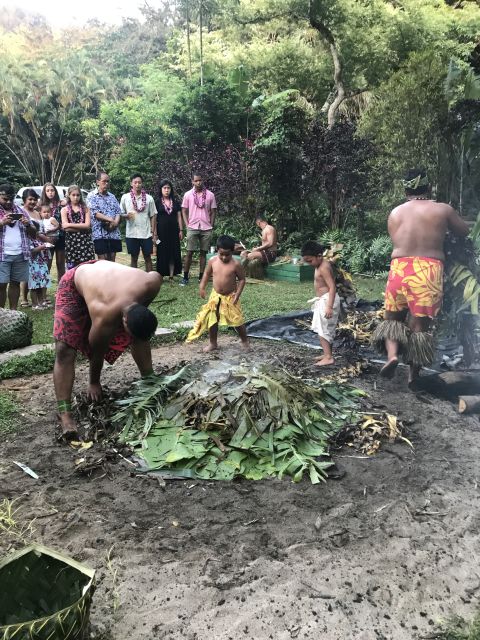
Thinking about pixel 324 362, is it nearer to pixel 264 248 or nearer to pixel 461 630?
pixel 461 630

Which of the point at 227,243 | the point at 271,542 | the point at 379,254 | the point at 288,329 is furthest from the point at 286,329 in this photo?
the point at 379,254

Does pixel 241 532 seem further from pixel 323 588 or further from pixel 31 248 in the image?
pixel 31 248

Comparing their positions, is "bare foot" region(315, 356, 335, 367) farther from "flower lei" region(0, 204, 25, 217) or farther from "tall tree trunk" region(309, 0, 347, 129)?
"tall tree trunk" region(309, 0, 347, 129)

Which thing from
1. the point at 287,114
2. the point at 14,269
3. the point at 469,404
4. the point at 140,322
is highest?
the point at 287,114

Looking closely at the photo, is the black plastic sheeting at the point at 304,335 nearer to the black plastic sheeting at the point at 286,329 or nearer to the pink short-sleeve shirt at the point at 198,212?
the black plastic sheeting at the point at 286,329

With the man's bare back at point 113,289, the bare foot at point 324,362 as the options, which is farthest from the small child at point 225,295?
the man's bare back at point 113,289

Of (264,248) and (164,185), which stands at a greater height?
(164,185)

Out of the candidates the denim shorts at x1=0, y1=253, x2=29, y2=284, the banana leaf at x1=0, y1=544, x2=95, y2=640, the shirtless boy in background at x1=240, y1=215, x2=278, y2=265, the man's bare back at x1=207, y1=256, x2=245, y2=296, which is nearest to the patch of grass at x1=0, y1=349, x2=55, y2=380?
the denim shorts at x1=0, y1=253, x2=29, y2=284

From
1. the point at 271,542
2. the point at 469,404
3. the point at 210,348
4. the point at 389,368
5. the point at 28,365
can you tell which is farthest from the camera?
the point at 210,348

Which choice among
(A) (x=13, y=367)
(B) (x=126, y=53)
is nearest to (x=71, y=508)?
(A) (x=13, y=367)

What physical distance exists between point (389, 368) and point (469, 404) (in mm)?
823

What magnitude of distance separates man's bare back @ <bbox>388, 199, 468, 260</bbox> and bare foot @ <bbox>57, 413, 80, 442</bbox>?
10.2 ft

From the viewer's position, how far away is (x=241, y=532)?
2945 mm

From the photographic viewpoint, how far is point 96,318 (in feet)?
12.5
